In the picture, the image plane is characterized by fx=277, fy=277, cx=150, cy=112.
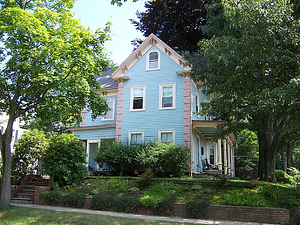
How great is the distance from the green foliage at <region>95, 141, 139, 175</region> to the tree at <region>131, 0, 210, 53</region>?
40.3ft

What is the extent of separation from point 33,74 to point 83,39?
2.69m

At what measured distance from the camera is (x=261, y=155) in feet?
50.4

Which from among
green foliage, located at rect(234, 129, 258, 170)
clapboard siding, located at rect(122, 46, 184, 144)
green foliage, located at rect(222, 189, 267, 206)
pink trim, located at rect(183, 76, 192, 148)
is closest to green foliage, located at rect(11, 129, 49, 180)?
clapboard siding, located at rect(122, 46, 184, 144)

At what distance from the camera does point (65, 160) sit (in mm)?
14062

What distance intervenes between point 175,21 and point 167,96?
926cm

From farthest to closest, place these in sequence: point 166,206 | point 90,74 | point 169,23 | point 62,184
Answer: point 169,23
point 62,184
point 90,74
point 166,206

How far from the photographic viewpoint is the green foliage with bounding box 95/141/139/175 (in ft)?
53.3

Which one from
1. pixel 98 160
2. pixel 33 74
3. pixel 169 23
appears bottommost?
pixel 98 160

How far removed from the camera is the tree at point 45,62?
11.2m

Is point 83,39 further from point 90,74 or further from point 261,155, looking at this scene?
point 261,155

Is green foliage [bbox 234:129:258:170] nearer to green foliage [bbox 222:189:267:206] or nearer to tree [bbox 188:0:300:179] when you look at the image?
tree [bbox 188:0:300:179]

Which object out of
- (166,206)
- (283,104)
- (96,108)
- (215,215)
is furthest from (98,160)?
(283,104)

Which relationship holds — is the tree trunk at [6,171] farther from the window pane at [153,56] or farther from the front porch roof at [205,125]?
the window pane at [153,56]

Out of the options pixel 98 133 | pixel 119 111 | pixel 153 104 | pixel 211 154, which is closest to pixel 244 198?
pixel 153 104
